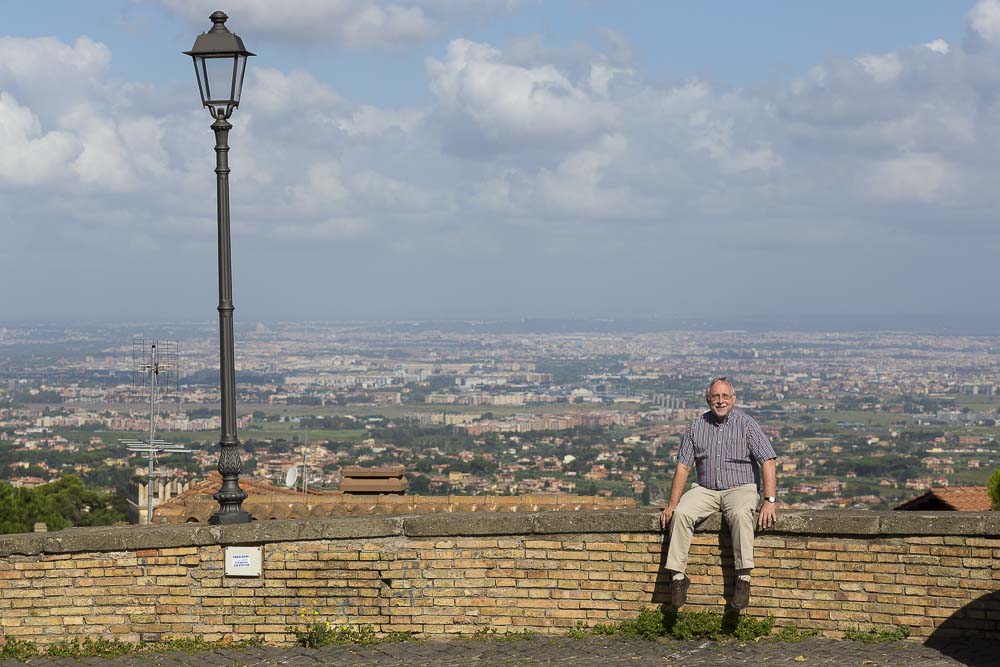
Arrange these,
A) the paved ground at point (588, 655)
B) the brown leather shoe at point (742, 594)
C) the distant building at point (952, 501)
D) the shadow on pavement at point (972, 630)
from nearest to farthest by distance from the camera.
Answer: the paved ground at point (588, 655) < the shadow on pavement at point (972, 630) < the brown leather shoe at point (742, 594) < the distant building at point (952, 501)

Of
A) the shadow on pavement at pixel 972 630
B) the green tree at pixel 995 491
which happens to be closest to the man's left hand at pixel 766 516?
the shadow on pavement at pixel 972 630

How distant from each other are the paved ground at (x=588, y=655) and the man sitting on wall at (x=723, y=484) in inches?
15.2

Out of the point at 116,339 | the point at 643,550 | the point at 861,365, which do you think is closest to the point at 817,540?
the point at 643,550

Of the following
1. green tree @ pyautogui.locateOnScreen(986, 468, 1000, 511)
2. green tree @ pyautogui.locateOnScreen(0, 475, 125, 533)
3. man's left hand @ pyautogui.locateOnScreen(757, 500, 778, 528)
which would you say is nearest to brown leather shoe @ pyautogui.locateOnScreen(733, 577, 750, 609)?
man's left hand @ pyautogui.locateOnScreen(757, 500, 778, 528)

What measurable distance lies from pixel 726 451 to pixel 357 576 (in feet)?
9.54

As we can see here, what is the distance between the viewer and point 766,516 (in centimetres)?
900

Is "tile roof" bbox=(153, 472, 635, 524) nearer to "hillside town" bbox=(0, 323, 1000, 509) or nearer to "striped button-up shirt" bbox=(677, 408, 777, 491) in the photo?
"striped button-up shirt" bbox=(677, 408, 777, 491)

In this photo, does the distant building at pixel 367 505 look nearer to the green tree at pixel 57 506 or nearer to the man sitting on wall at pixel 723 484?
the man sitting on wall at pixel 723 484

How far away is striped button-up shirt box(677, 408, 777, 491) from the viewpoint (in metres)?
9.15

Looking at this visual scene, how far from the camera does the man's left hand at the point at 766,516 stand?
29.4ft

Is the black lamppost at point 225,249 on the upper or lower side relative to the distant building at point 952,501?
upper

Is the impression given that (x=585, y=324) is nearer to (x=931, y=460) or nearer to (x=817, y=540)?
(x=931, y=460)

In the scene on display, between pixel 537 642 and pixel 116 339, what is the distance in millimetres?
93509

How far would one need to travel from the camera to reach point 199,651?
9.38 metres
